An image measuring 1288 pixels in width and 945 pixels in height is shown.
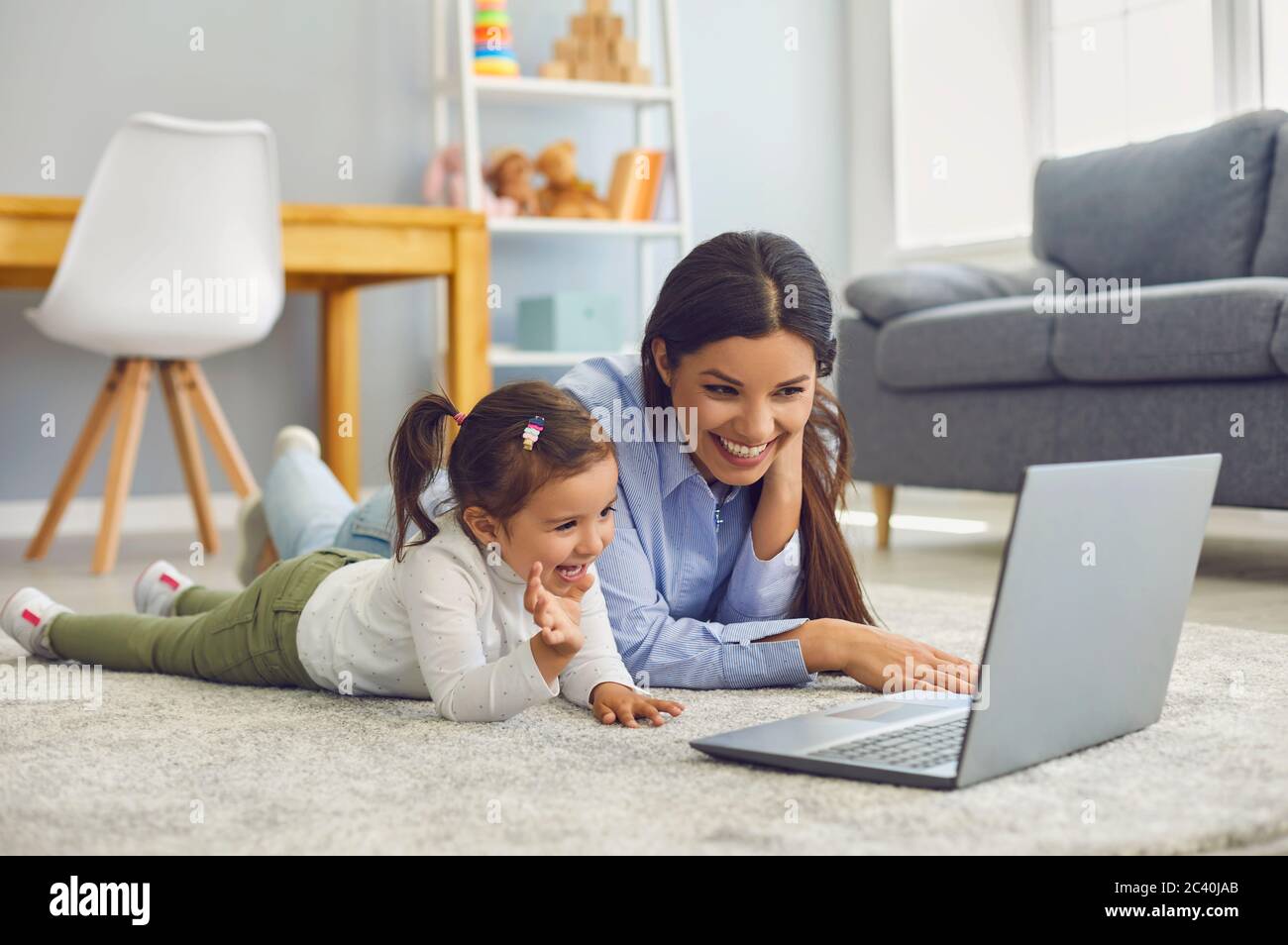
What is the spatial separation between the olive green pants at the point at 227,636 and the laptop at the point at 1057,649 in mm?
550

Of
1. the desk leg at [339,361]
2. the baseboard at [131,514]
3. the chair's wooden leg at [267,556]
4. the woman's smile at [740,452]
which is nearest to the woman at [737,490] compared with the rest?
the woman's smile at [740,452]

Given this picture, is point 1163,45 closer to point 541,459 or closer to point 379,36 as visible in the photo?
point 379,36

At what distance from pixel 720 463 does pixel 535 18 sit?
2.96 metres

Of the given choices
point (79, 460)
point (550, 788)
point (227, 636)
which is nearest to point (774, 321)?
point (550, 788)

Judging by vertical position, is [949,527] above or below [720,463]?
below

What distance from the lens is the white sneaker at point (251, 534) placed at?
7.38 ft

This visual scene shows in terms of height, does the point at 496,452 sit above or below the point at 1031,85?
below

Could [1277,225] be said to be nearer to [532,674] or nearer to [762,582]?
[762,582]

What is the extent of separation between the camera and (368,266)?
2.96 meters

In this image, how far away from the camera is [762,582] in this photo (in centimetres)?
159

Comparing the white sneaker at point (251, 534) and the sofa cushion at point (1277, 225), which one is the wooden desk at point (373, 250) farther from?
the sofa cushion at point (1277, 225)

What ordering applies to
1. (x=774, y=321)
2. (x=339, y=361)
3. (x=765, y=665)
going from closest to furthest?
(x=774, y=321) < (x=765, y=665) < (x=339, y=361)

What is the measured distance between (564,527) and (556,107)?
3.08 meters
